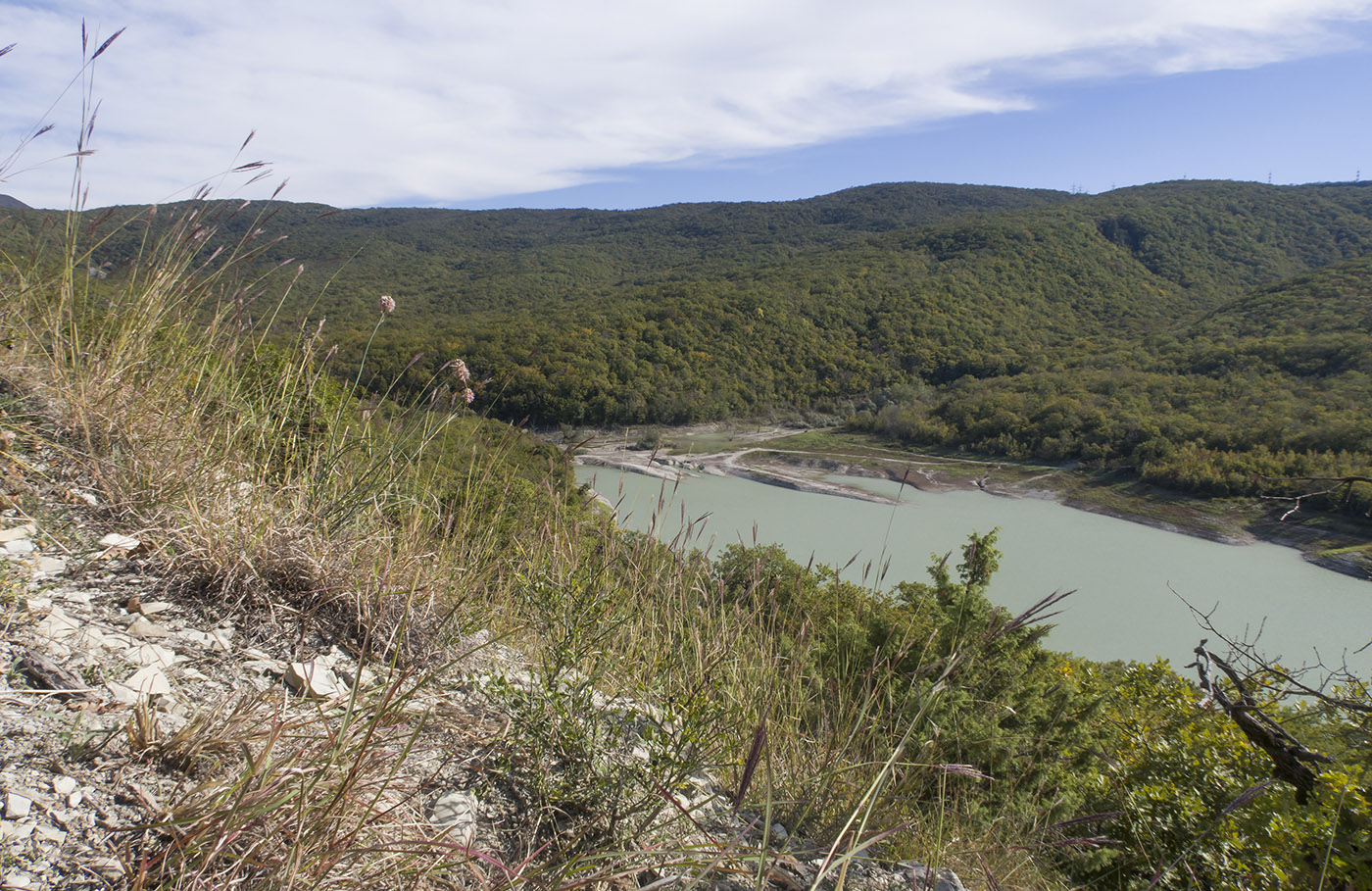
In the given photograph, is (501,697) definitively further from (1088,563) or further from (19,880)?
(1088,563)

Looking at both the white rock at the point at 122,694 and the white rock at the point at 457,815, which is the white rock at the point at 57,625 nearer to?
the white rock at the point at 122,694

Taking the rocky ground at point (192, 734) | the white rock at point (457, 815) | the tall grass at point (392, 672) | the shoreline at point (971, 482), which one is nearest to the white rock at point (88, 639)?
the rocky ground at point (192, 734)

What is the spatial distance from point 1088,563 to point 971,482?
6993 millimetres

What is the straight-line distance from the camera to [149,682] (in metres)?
1.25

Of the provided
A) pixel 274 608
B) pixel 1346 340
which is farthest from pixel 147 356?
pixel 1346 340

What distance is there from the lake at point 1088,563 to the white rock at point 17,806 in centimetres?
965

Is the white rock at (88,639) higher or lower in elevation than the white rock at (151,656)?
higher

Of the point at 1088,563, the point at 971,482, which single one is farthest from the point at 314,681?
the point at 971,482

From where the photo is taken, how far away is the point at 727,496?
24.1 m

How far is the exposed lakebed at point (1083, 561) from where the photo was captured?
1427cm

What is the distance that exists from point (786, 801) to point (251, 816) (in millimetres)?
1059

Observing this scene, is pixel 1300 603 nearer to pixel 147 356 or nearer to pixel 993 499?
pixel 993 499

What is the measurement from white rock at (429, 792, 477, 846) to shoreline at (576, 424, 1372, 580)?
16.8 m

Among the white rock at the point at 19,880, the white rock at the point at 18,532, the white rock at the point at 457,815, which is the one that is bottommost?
the white rock at the point at 457,815
